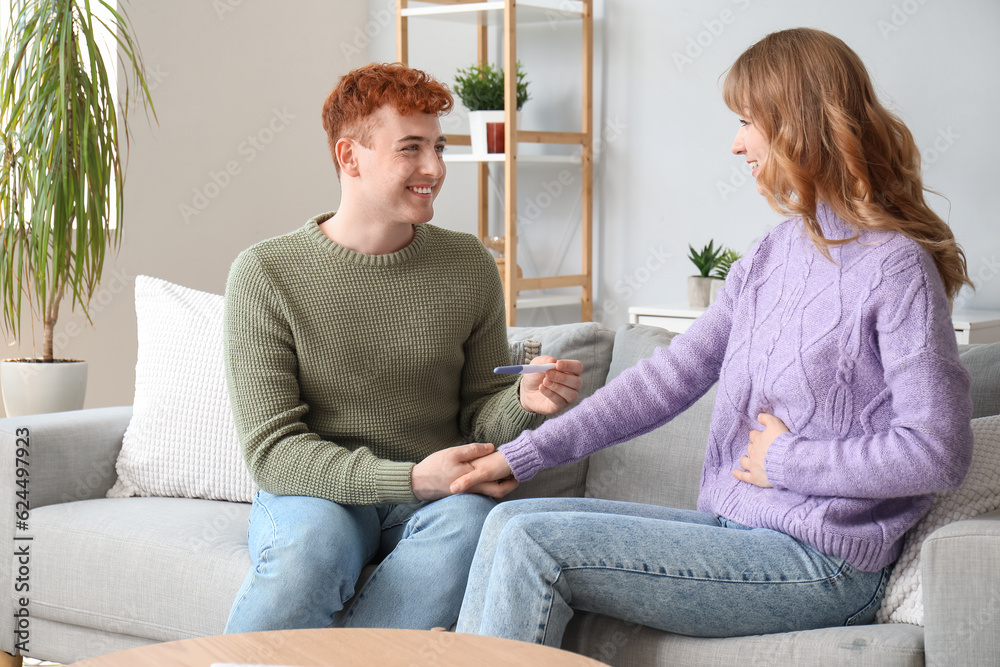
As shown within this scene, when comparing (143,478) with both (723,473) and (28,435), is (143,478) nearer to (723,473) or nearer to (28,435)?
(28,435)

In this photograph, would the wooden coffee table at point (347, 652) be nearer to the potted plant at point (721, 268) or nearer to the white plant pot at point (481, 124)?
the potted plant at point (721, 268)

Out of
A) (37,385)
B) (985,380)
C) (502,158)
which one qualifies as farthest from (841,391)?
(502,158)

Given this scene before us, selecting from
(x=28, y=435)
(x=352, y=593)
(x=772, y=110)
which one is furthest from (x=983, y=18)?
(x=28, y=435)

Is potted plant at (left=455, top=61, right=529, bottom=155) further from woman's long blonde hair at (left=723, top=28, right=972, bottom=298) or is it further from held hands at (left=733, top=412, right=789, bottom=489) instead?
held hands at (left=733, top=412, right=789, bottom=489)

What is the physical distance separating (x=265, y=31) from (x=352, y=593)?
284cm

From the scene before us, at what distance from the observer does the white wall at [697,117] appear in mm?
3096

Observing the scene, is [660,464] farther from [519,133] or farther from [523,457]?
[519,133]

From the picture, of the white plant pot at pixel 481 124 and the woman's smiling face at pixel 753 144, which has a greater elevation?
the white plant pot at pixel 481 124

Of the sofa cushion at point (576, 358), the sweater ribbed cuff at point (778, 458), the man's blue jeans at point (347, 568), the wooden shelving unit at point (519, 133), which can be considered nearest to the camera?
the sweater ribbed cuff at point (778, 458)

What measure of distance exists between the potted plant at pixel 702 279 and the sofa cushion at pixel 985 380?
64.8 inches

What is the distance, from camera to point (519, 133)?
3.59 m

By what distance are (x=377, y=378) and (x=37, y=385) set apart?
140 centimetres

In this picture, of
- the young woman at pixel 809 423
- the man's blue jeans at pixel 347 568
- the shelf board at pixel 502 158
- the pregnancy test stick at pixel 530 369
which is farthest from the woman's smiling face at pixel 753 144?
the shelf board at pixel 502 158

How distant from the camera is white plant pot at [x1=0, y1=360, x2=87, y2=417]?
2662 mm
